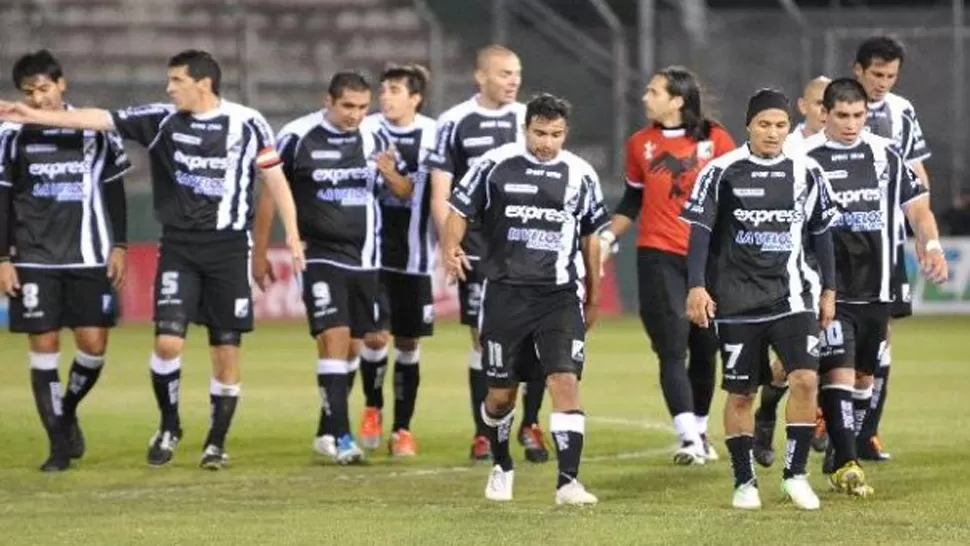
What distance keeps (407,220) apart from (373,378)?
42.5 inches

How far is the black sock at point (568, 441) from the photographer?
37.4 ft

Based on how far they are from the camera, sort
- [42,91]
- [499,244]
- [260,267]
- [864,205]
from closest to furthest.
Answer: [499,244]
[864,205]
[42,91]
[260,267]

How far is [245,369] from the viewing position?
2117 centimetres

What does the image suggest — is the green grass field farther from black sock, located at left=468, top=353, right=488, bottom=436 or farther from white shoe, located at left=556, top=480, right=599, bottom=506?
black sock, located at left=468, top=353, right=488, bottom=436

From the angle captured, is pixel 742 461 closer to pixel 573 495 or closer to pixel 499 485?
pixel 573 495

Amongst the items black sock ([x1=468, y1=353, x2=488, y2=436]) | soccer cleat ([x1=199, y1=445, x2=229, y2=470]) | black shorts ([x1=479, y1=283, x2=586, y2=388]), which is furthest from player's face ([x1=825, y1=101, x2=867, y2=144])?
soccer cleat ([x1=199, y1=445, x2=229, y2=470])

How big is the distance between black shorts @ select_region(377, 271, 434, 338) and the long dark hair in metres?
2.33

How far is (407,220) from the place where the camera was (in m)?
14.8

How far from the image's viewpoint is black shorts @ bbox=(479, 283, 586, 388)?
11.6 m

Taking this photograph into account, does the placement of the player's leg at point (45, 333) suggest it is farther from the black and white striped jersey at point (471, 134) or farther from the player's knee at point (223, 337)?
the black and white striped jersey at point (471, 134)

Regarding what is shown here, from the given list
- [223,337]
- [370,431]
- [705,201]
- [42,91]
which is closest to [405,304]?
[370,431]

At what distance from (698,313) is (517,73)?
11.7 feet

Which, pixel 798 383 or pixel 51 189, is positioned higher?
pixel 51 189

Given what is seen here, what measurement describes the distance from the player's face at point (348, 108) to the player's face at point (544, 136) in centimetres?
245
